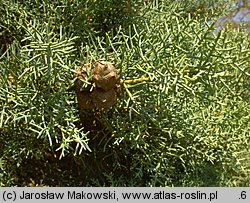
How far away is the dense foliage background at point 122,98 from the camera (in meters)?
0.69

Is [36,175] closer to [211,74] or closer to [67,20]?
[67,20]

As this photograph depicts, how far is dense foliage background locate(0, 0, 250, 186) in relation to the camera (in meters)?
0.69

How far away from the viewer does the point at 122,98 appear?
0.76 meters

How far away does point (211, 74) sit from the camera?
2.17 feet

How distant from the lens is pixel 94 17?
0.88 m

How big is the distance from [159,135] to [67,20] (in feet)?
1.09

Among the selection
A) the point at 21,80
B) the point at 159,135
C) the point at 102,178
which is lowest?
the point at 102,178

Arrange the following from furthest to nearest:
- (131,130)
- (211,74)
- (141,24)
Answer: (141,24)
(131,130)
(211,74)

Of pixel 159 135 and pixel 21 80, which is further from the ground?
pixel 21 80

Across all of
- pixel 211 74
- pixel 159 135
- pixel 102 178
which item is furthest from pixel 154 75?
pixel 102 178

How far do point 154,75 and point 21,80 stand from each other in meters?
0.27

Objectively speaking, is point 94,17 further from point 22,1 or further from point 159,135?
point 159,135

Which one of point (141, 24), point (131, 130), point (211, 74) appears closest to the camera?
point (211, 74)
